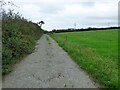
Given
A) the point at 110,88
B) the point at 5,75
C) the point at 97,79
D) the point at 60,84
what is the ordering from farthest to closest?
the point at 5,75 → the point at 97,79 → the point at 60,84 → the point at 110,88

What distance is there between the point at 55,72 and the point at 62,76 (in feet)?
3.08

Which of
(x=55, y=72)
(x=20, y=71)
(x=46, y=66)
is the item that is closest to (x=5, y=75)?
(x=20, y=71)

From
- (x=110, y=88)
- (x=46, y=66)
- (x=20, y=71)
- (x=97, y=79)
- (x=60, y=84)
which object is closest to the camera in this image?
(x=110, y=88)

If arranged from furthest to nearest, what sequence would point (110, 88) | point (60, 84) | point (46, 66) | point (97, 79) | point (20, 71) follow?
point (46, 66) → point (20, 71) → point (97, 79) → point (60, 84) → point (110, 88)

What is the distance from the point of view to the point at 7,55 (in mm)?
13312

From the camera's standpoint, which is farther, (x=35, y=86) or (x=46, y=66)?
(x=46, y=66)

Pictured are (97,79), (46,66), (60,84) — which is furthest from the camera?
(46,66)

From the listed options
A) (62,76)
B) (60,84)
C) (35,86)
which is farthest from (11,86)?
(62,76)

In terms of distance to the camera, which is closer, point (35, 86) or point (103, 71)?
point (35, 86)

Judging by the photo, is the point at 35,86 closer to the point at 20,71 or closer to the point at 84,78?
the point at 84,78

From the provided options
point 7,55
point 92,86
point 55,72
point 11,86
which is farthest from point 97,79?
point 7,55

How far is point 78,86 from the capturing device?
985cm

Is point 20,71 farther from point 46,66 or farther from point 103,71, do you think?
point 103,71

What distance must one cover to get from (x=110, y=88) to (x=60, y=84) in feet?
5.24
